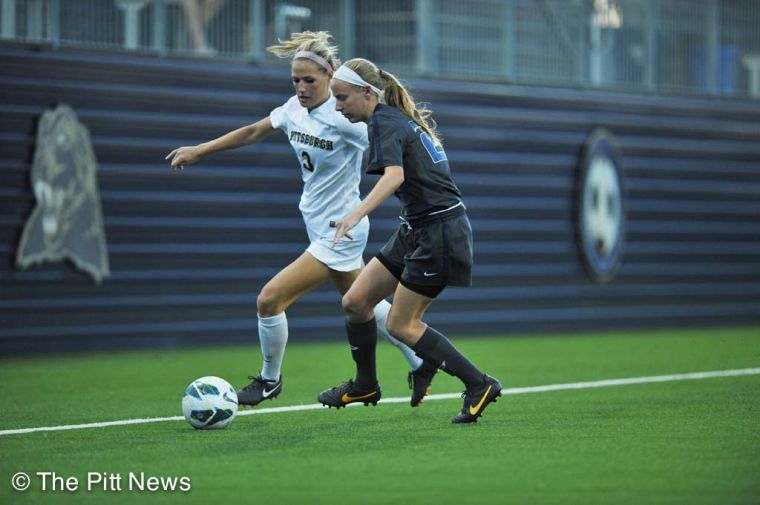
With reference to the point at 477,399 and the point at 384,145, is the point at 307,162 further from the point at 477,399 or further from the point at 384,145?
the point at 477,399

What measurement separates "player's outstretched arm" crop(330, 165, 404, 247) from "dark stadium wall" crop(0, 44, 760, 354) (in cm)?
657

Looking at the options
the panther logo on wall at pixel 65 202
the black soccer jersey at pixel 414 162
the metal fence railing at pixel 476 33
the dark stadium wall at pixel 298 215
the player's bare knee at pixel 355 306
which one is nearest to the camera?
the black soccer jersey at pixel 414 162

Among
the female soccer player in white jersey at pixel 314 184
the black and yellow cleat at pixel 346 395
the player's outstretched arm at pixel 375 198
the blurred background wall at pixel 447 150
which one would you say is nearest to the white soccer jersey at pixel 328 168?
the female soccer player in white jersey at pixel 314 184

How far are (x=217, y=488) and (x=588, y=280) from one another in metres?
→ 12.7

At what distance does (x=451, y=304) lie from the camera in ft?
54.0

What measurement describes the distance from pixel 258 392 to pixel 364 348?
29.1 inches

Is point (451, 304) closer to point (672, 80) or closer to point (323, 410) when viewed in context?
point (672, 80)

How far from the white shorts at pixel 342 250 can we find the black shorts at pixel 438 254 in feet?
2.66

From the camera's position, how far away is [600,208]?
1783cm

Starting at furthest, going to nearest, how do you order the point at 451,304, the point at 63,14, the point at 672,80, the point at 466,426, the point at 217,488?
the point at 672,80, the point at 451,304, the point at 63,14, the point at 466,426, the point at 217,488

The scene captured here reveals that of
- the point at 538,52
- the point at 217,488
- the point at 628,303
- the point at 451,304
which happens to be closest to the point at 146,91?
the point at 451,304

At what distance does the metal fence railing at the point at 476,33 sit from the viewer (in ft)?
45.7

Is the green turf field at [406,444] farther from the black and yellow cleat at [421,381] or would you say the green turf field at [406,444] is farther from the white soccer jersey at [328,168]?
the white soccer jersey at [328,168]

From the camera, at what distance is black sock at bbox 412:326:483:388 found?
7.71 m
